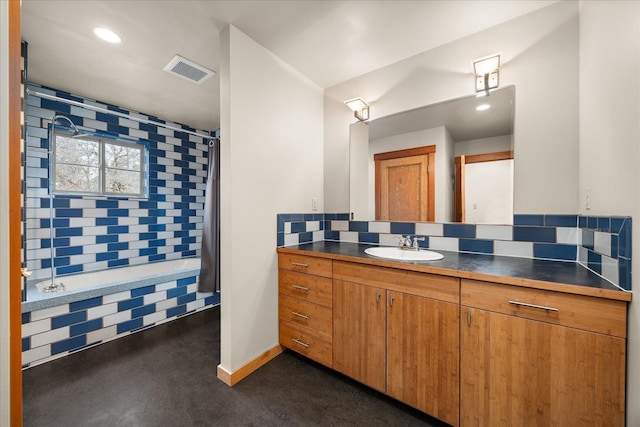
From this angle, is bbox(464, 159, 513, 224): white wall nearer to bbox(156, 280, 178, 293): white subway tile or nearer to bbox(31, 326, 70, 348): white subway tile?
bbox(156, 280, 178, 293): white subway tile

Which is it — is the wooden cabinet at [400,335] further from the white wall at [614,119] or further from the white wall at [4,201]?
the white wall at [4,201]

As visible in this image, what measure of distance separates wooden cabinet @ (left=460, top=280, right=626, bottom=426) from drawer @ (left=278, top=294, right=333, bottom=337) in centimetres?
81

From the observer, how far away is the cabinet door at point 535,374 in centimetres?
93

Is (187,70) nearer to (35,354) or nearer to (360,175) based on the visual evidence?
(360,175)

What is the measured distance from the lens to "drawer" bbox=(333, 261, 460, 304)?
4.06 feet

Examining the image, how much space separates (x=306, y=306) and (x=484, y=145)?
168 cm

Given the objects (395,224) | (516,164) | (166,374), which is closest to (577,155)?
(516,164)

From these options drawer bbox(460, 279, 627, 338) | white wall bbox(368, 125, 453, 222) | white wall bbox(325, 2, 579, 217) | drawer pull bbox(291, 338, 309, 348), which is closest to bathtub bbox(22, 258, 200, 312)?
drawer pull bbox(291, 338, 309, 348)

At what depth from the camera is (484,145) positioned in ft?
5.56

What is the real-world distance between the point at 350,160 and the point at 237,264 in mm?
1341

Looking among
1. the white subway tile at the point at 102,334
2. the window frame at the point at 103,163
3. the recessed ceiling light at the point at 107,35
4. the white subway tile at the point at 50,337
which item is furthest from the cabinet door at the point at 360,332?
the window frame at the point at 103,163

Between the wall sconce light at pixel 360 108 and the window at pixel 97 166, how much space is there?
8.69ft

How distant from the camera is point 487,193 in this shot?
5.49 feet

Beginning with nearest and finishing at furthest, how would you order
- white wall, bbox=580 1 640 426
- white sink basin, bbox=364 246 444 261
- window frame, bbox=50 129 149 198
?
1. white wall, bbox=580 1 640 426
2. white sink basin, bbox=364 246 444 261
3. window frame, bbox=50 129 149 198
